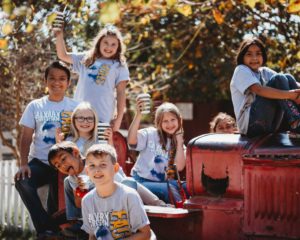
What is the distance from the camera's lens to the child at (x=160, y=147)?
5172 mm

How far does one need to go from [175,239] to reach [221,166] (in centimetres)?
61

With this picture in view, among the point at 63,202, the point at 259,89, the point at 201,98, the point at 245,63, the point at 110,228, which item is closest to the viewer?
the point at 110,228

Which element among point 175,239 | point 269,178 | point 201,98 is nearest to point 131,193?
point 175,239

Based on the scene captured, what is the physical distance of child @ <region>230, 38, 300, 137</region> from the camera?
4.27 metres

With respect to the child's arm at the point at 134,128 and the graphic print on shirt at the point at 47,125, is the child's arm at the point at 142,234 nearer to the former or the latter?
the child's arm at the point at 134,128

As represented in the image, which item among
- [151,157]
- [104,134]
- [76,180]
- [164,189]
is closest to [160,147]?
[151,157]

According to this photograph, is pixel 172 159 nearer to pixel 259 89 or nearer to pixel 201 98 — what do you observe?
pixel 259 89

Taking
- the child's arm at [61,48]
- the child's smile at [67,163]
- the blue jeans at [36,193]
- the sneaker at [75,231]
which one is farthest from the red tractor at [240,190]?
the child's arm at [61,48]

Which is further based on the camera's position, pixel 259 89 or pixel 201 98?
pixel 201 98

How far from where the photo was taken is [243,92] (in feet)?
14.6

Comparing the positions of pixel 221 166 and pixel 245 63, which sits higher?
pixel 245 63

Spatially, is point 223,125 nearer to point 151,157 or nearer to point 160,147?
point 160,147

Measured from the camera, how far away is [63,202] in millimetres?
5074

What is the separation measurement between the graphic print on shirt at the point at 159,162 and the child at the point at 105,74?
1.43 ft
